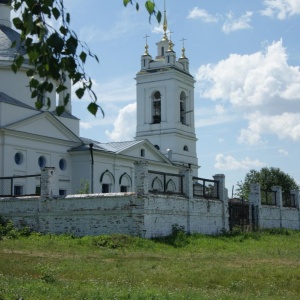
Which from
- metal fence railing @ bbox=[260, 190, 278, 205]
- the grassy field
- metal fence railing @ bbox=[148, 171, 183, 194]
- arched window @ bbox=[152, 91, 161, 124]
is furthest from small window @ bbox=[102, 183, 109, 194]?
the grassy field

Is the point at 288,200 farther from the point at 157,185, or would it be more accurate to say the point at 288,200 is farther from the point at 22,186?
the point at 22,186

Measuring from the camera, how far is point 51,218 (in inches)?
949

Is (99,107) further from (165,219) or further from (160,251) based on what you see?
(165,219)

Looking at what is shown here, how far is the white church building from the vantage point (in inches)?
1298

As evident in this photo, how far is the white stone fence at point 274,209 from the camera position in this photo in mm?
31281

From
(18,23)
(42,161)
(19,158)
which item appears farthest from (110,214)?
(18,23)

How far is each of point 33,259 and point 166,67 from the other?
3684cm

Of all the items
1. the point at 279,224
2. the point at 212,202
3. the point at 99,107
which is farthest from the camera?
the point at 279,224

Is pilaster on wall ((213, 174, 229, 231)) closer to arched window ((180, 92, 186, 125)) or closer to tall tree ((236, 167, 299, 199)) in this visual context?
arched window ((180, 92, 186, 125))

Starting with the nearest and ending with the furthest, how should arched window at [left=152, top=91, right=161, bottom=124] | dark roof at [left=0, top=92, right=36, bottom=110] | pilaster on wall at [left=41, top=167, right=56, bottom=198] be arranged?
pilaster on wall at [left=41, top=167, right=56, bottom=198], dark roof at [left=0, top=92, right=36, bottom=110], arched window at [left=152, top=91, right=161, bottom=124]

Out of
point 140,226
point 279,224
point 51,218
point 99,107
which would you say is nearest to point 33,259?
point 140,226

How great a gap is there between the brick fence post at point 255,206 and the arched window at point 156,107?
20384mm

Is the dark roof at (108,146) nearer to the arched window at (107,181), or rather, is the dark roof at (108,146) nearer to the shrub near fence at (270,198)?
the arched window at (107,181)

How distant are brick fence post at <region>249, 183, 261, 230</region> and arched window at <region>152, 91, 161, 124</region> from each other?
20.4 meters
